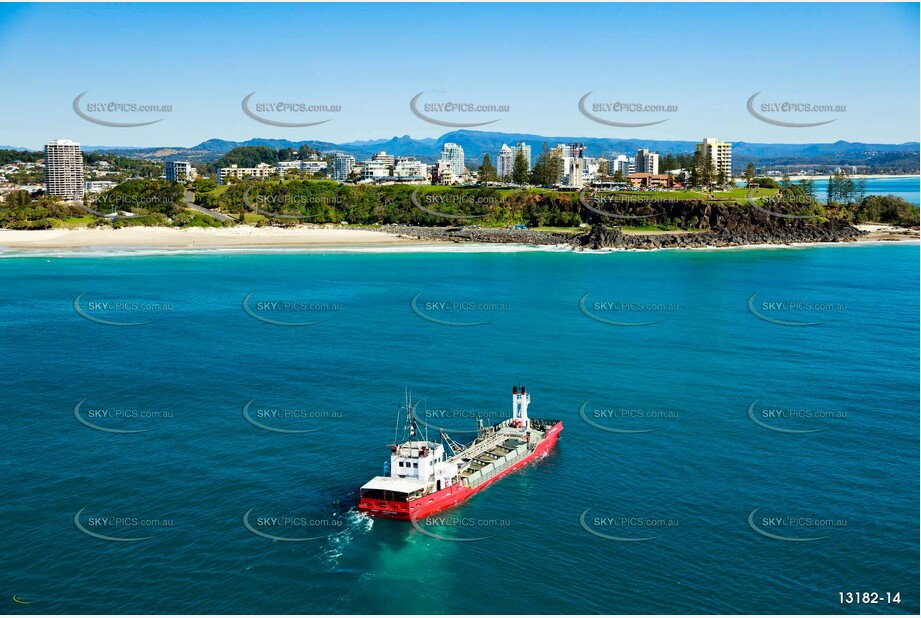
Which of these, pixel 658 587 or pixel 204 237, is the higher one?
pixel 204 237

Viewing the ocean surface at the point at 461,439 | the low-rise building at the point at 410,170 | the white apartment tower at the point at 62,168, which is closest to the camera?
the ocean surface at the point at 461,439

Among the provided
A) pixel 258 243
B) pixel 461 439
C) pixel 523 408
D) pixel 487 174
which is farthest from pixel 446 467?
pixel 487 174

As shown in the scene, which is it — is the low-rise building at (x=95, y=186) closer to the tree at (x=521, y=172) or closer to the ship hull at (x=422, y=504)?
the tree at (x=521, y=172)

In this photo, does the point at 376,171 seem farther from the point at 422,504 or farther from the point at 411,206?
the point at 422,504

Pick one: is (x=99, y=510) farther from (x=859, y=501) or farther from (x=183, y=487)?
(x=859, y=501)

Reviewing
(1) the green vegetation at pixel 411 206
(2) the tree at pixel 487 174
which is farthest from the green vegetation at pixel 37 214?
(2) the tree at pixel 487 174

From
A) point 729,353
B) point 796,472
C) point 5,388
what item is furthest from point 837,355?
point 5,388
